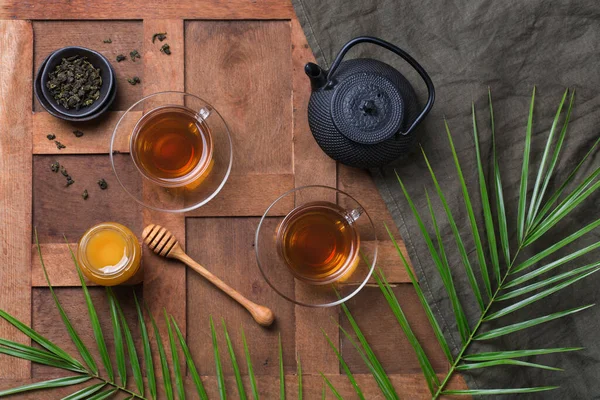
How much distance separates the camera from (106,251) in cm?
121

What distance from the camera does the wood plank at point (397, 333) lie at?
50.2 inches

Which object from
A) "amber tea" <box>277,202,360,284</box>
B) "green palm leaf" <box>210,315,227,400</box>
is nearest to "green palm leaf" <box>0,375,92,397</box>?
"green palm leaf" <box>210,315,227,400</box>

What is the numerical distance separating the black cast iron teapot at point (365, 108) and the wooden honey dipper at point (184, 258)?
0.35 m

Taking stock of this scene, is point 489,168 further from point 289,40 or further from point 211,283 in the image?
point 211,283

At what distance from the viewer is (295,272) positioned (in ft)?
3.92

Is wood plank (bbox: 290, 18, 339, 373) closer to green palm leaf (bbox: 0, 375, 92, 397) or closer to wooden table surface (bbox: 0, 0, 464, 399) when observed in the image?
wooden table surface (bbox: 0, 0, 464, 399)

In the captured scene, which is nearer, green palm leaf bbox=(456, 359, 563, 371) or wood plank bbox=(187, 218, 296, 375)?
green palm leaf bbox=(456, 359, 563, 371)

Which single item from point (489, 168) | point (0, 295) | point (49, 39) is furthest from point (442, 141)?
point (0, 295)

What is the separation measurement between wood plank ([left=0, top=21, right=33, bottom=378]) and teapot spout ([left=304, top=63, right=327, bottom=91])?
58cm

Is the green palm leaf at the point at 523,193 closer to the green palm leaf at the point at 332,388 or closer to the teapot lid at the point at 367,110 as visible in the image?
the teapot lid at the point at 367,110

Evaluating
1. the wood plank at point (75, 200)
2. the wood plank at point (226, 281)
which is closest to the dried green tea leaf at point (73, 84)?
the wood plank at point (75, 200)

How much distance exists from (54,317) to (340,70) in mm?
762

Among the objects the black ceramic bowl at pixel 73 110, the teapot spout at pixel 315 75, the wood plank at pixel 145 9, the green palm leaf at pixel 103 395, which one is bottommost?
the green palm leaf at pixel 103 395

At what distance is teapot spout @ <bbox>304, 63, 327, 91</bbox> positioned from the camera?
1104mm
